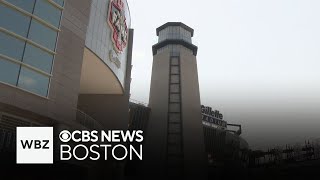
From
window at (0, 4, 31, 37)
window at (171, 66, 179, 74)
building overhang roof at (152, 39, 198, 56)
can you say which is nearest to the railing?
window at (0, 4, 31, 37)

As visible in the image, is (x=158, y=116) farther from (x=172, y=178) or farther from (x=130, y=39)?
(x=130, y=39)

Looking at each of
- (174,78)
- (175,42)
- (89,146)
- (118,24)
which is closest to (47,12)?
(89,146)

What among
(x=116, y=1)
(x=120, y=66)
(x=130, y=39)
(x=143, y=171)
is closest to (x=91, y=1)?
(x=116, y=1)

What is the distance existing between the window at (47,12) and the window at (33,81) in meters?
4.23

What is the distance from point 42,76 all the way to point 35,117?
111 inches

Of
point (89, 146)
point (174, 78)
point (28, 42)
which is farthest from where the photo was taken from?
point (174, 78)

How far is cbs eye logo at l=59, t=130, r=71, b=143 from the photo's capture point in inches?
889

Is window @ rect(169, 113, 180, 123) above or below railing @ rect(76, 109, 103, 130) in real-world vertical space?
above

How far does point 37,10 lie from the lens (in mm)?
23141

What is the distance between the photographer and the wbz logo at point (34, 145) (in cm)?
2048

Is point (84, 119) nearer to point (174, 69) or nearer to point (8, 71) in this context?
point (8, 71)

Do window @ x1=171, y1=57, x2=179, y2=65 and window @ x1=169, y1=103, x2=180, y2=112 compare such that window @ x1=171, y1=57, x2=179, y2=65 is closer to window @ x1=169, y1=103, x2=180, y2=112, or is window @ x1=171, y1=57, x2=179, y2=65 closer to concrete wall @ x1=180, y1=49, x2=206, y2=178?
concrete wall @ x1=180, y1=49, x2=206, y2=178

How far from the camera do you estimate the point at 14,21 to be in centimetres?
2152

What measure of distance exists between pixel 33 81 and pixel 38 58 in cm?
171
